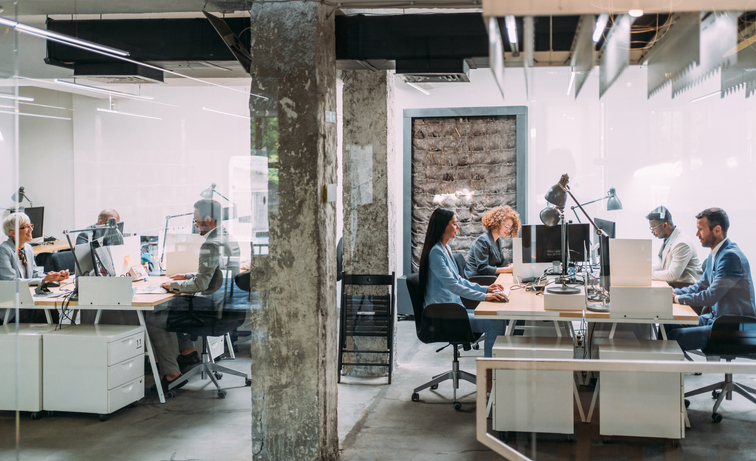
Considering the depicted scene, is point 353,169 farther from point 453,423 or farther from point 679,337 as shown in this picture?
point 679,337

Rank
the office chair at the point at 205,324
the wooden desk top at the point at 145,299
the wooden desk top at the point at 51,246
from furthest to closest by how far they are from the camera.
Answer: the office chair at the point at 205,324, the wooden desk top at the point at 145,299, the wooden desk top at the point at 51,246

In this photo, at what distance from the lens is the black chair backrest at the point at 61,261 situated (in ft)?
11.3

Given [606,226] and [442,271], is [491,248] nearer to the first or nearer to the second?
[442,271]

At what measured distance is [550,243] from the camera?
14.2 feet

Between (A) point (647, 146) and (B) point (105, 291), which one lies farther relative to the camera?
(B) point (105, 291)

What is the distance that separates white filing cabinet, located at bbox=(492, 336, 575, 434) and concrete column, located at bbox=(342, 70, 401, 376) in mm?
1639

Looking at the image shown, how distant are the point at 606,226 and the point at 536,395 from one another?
1.09m

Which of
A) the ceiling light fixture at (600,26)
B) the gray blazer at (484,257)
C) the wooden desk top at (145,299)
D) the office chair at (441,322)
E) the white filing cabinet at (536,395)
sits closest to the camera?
the ceiling light fixture at (600,26)

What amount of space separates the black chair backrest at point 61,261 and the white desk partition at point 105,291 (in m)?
0.11

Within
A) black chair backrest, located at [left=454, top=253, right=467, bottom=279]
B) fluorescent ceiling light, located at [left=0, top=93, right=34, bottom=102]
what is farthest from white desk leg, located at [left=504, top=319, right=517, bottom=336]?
fluorescent ceiling light, located at [left=0, top=93, right=34, bottom=102]

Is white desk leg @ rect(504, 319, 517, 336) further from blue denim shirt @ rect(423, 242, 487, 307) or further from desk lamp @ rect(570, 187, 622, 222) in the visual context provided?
desk lamp @ rect(570, 187, 622, 222)

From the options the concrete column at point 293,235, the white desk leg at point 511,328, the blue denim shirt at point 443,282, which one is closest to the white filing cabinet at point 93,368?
the concrete column at point 293,235

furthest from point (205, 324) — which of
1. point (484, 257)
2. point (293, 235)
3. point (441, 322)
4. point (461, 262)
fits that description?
point (484, 257)

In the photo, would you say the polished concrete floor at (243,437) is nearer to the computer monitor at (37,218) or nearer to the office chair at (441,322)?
the office chair at (441,322)
